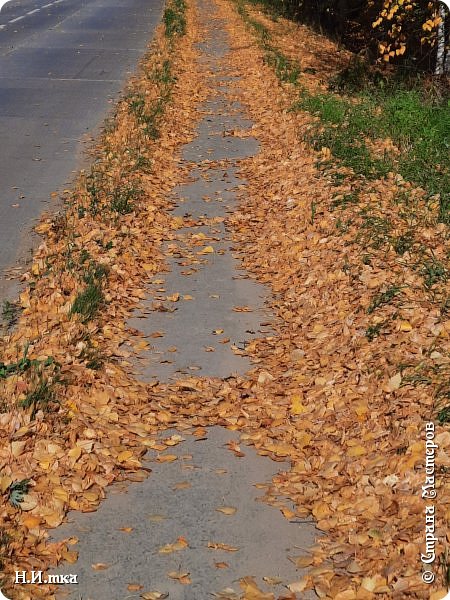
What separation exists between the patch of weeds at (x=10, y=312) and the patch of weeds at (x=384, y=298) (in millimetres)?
2911

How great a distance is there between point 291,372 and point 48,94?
11.5 meters

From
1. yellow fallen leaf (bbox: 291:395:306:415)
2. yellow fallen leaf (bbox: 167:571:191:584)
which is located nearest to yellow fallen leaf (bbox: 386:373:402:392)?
yellow fallen leaf (bbox: 291:395:306:415)

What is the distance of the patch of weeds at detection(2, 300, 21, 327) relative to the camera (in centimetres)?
676

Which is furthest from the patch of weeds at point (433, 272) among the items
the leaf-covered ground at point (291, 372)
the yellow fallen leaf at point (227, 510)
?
the yellow fallen leaf at point (227, 510)

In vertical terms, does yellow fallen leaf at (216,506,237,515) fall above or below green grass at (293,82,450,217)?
below

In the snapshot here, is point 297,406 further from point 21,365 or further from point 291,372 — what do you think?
point 21,365

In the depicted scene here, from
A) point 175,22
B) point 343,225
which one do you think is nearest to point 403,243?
point 343,225

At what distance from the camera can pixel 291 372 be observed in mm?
6246

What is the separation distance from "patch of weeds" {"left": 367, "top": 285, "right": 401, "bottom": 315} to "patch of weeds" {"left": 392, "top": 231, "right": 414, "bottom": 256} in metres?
0.96

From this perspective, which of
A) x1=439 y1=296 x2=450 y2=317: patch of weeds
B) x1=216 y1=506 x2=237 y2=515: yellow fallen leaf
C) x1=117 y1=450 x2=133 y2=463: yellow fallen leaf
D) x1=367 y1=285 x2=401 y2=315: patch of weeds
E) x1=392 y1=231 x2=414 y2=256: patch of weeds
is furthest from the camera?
x1=392 y1=231 x2=414 y2=256: patch of weeds

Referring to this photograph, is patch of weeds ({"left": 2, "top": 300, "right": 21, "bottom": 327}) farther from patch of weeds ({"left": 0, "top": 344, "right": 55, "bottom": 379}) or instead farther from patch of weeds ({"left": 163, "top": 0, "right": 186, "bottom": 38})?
patch of weeds ({"left": 163, "top": 0, "right": 186, "bottom": 38})

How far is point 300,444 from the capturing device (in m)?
5.36

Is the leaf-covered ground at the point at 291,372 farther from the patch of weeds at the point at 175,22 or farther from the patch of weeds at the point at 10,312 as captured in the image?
the patch of weeds at the point at 175,22

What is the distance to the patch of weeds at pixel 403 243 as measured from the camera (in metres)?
7.64
